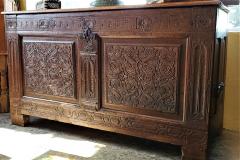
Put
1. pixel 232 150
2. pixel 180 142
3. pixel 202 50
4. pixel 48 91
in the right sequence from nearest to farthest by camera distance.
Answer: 1. pixel 202 50
2. pixel 180 142
3. pixel 232 150
4. pixel 48 91

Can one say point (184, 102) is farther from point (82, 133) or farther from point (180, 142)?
point (82, 133)

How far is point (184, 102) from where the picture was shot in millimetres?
1598

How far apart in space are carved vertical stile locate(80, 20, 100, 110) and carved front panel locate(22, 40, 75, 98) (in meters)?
0.10

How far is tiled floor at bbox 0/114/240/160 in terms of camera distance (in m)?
1.73

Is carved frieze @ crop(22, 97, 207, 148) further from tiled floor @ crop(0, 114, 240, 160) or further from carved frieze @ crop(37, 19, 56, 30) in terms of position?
carved frieze @ crop(37, 19, 56, 30)

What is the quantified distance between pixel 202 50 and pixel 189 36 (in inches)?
4.1

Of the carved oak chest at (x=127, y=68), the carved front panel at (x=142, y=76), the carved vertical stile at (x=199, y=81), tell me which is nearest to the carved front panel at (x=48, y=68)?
the carved oak chest at (x=127, y=68)

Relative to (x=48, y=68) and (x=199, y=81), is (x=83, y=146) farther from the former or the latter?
(x=199, y=81)

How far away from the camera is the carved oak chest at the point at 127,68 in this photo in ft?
5.04

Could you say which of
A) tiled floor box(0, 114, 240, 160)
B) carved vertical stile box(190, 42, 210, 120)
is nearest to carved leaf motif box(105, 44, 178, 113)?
carved vertical stile box(190, 42, 210, 120)

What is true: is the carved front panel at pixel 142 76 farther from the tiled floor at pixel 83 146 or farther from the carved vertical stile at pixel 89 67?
the tiled floor at pixel 83 146

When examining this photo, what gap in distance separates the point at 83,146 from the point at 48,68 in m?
0.62

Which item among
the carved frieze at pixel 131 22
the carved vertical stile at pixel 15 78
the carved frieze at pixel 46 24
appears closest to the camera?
the carved frieze at pixel 131 22

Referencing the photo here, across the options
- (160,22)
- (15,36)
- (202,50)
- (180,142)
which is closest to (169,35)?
(160,22)
